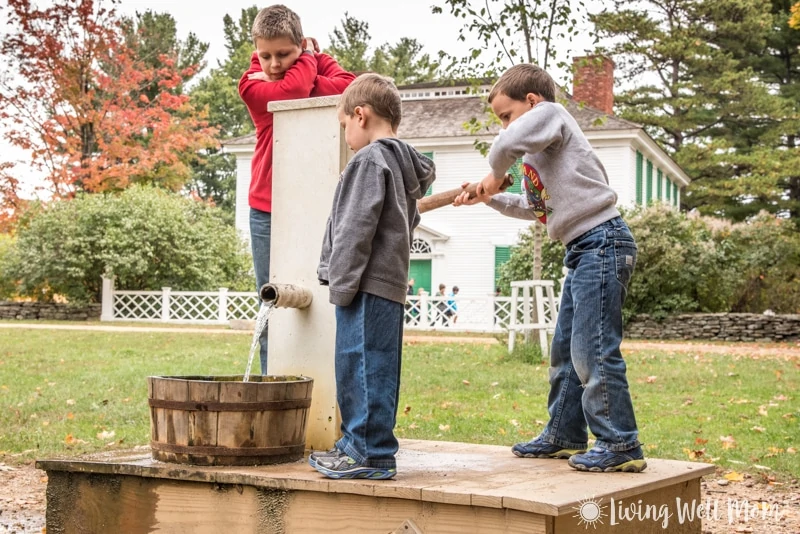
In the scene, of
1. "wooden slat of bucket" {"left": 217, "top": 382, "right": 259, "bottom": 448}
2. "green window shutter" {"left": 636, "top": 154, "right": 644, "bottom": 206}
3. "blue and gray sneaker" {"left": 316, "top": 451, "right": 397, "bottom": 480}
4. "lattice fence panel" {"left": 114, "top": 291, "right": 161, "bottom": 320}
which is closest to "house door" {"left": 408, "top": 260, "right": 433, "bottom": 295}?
"green window shutter" {"left": 636, "top": 154, "right": 644, "bottom": 206}

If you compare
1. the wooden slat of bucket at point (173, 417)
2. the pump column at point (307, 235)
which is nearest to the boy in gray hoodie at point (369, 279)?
the wooden slat of bucket at point (173, 417)

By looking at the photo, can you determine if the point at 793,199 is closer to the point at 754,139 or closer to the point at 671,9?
the point at 754,139

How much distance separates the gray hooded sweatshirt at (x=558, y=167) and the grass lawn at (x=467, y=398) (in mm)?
2691

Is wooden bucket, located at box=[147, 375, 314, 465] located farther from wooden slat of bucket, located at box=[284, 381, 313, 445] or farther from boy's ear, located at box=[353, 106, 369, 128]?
boy's ear, located at box=[353, 106, 369, 128]

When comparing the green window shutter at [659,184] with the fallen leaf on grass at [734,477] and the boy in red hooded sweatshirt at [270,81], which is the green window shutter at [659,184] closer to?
the fallen leaf on grass at [734,477]

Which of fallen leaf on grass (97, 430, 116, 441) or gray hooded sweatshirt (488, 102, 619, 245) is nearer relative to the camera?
gray hooded sweatshirt (488, 102, 619, 245)

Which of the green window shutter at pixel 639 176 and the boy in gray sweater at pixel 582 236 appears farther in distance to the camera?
the green window shutter at pixel 639 176

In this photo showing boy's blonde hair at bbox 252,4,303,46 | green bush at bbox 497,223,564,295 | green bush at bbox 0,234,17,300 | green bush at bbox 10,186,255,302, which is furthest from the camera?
green bush at bbox 0,234,17,300

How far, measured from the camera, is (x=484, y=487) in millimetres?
3273

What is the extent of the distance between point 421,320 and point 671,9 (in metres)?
18.4

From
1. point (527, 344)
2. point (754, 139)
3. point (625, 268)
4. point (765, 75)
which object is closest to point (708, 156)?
point (754, 139)

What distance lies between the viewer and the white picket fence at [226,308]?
24328mm

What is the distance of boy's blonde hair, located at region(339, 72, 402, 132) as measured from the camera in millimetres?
3795

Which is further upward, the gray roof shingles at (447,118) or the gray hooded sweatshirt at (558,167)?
the gray roof shingles at (447,118)
